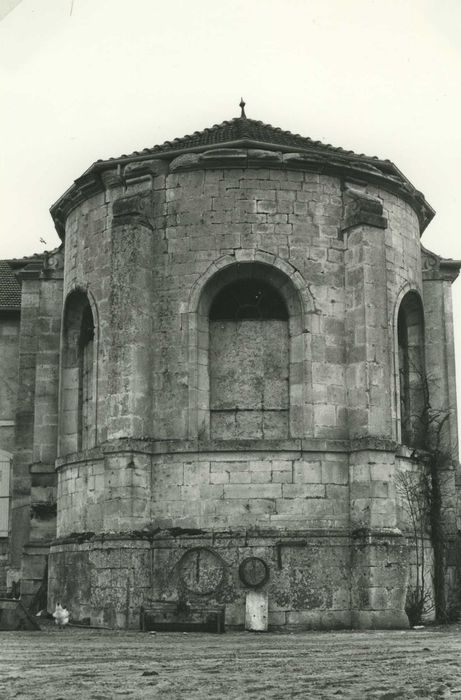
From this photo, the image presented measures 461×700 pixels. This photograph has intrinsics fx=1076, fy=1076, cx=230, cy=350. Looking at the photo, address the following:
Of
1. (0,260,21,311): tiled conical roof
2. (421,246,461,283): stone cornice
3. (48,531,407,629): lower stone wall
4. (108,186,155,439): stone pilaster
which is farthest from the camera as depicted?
(0,260,21,311): tiled conical roof

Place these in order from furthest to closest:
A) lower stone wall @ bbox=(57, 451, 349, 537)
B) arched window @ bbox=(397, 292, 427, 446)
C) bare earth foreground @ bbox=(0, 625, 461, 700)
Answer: arched window @ bbox=(397, 292, 427, 446) → lower stone wall @ bbox=(57, 451, 349, 537) → bare earth foreground @ bbox=(0, 625, 461, 700)

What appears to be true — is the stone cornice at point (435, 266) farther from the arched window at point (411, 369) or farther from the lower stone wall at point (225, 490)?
the lower stone wall at point (225, 490)

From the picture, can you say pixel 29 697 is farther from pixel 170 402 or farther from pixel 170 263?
pixel 170 263

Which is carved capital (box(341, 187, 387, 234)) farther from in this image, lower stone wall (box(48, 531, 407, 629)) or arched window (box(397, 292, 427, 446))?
lower stone wall (box(48, 531, 407, 629))

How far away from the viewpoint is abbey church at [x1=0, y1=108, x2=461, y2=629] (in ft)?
56.6

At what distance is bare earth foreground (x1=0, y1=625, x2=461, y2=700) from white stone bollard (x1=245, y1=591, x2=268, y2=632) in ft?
3.68

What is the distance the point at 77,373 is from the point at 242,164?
17.2 feet

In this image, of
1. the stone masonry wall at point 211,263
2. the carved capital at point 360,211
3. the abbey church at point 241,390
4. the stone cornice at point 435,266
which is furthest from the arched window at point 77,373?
the stone cornice at point 435,266

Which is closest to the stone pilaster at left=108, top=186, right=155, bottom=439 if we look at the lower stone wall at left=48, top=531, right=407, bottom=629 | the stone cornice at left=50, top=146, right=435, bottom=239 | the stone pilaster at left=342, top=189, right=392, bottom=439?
the stone cornice at left=50, top=146, right=435, bottom=239

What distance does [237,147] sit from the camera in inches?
740

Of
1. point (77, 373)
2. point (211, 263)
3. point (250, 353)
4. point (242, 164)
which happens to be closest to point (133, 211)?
point (211, 263)

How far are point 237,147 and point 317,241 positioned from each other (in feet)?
7.09

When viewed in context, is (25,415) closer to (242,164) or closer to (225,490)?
(225,490)

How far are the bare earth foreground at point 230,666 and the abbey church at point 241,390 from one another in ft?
6.01
